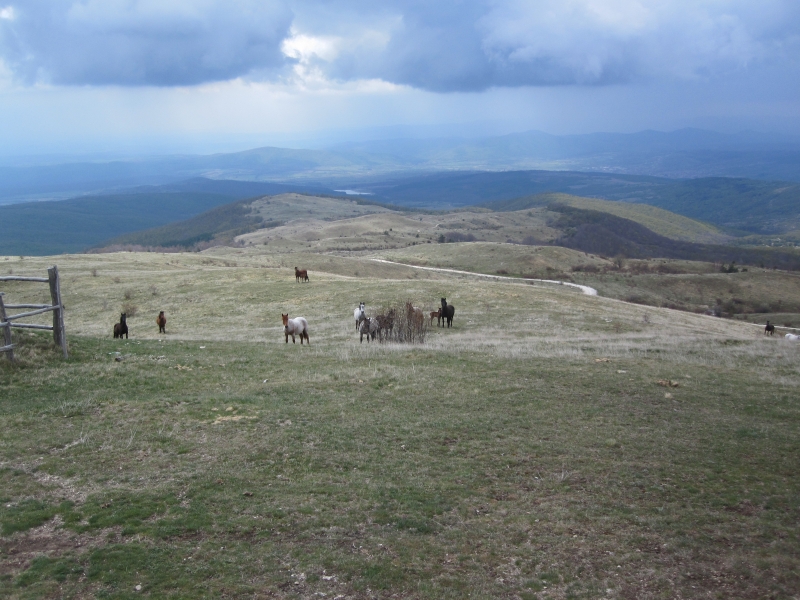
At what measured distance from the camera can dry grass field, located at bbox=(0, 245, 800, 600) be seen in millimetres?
7332

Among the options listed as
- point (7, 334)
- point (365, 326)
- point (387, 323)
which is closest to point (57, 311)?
point (7, 334)

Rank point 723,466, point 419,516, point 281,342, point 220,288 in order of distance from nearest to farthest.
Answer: point 419,516 → point 723,466 → point 281,342 → point 220,288

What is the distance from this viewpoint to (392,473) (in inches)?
402

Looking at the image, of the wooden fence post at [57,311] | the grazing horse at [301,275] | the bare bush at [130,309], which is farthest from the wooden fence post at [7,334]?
the grazing horse at [301,275]

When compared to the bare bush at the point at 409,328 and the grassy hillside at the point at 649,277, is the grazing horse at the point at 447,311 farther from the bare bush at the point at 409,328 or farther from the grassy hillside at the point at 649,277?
the grassy hillside at the point at 649,277

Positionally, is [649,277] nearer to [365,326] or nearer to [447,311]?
[447,311]

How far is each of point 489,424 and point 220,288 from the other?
30.7 m

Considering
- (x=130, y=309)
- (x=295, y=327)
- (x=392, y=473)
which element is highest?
(x=392, y=473)

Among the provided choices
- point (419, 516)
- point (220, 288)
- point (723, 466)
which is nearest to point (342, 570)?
point (419, 516)

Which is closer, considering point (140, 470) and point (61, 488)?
point (61, 488)

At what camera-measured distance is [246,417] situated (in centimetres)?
1258

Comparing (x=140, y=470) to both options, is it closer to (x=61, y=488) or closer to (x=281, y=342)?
(x=61, y=488)

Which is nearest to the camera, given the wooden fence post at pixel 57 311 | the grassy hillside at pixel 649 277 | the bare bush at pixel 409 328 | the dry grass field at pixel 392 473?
the dry grass field at pixel 392 473

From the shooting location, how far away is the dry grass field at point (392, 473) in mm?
7332
